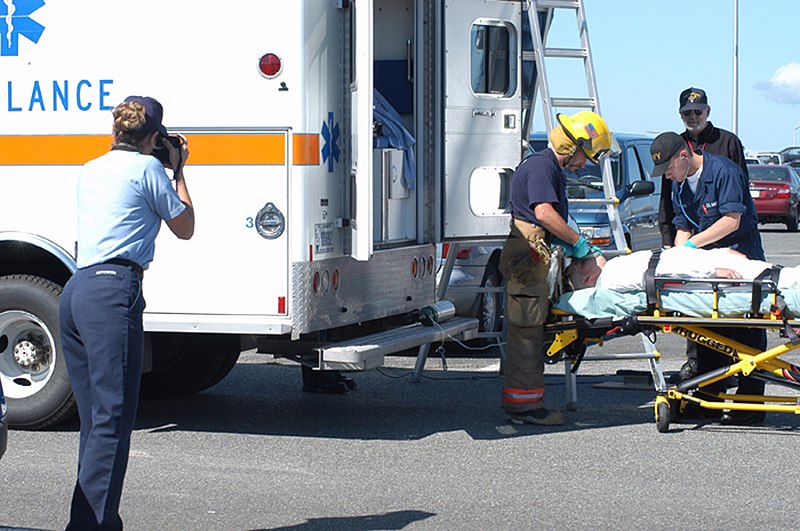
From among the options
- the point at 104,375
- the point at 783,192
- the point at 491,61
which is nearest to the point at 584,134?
the point at 491,61

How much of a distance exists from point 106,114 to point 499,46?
2954mm

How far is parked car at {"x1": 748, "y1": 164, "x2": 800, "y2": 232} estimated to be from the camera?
30.0m

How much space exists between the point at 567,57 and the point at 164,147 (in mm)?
4082

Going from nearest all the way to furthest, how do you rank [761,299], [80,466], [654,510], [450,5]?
[80,466] → [654,510] → [761,299] → [450,5]

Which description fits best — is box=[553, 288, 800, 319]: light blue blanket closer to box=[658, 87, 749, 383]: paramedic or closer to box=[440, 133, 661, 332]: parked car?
box=[658, 87, 749, 383]: paramedic

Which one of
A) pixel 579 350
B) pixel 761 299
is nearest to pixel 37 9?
pixel 579 350

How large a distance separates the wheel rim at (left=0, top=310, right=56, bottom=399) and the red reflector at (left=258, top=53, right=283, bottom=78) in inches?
81.3

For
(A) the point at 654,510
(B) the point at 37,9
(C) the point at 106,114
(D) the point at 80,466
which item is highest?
(B) the point at 37,9

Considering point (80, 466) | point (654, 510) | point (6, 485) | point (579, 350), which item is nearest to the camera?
point (80, 466)

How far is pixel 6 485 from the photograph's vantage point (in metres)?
6.61

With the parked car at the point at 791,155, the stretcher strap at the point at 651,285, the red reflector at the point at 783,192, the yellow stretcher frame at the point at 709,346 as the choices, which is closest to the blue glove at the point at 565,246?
the yellow stretcher frame at the point at 709,346

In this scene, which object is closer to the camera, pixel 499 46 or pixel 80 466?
pixel 80 466

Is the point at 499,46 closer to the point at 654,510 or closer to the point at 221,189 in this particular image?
the point at 221,189

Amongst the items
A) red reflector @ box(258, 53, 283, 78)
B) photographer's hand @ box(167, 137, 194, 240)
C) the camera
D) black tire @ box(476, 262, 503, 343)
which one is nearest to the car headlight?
black tire @ box(476, 262, 503, 343)
